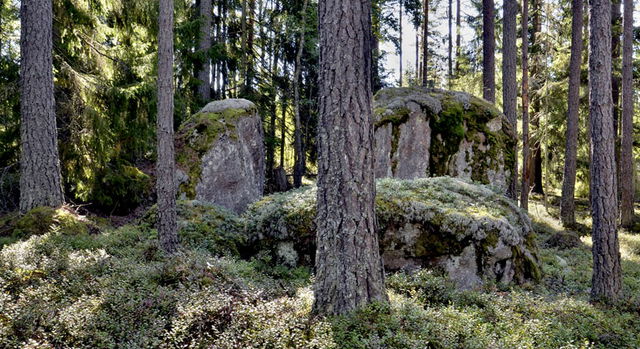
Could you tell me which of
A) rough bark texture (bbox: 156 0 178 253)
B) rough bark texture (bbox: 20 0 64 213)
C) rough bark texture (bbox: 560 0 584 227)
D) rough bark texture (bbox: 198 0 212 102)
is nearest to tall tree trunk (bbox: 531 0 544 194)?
rough bark texture (bbox: 560 0 584 227)

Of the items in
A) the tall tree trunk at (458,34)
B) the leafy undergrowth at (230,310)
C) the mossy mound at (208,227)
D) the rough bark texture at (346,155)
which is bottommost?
the leafy undergrowth at (230,310)

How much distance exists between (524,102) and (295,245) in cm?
1148

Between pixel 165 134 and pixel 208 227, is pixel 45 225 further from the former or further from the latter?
pixel 165 134

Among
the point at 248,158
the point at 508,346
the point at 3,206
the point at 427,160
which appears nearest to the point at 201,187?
the point at 248,158

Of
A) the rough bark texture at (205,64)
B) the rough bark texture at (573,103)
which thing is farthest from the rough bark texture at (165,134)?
the rough bark texture at (573,103)

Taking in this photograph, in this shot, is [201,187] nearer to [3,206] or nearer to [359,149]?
[3,206]

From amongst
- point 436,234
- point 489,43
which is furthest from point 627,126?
point 436,234

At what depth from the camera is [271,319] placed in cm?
432

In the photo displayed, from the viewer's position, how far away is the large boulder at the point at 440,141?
12500mm

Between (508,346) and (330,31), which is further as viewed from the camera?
(330,31)

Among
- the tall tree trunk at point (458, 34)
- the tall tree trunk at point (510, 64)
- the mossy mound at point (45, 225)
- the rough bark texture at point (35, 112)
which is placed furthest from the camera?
the tall tree trunk at point (458, 34)

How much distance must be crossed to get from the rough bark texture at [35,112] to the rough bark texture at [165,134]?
11.0 ft

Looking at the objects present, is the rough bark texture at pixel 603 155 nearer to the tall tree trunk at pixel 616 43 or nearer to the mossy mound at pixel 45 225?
the mossy mound at pixel 45 225

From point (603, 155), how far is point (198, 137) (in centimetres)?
923
